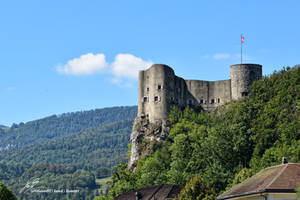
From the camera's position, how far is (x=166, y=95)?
111500 millimetres

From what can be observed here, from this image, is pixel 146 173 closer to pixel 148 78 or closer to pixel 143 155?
pixel 143 155

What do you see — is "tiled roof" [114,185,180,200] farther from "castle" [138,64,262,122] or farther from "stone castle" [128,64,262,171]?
"castle" [138,64,262,122]

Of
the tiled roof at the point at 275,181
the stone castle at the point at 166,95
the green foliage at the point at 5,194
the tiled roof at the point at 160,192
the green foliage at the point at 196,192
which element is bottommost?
the green foliage at the point at 5,194

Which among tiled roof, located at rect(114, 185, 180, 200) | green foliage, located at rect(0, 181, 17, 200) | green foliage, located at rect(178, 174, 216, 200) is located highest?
green foliage, located at rect(178, 174, 216, 200)

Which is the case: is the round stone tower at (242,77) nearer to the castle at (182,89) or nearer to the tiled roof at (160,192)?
the castle at (182,89)

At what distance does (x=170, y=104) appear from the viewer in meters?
112

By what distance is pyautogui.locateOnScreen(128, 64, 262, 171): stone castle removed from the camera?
111m

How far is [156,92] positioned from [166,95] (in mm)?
1963

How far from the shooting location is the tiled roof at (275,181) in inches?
1569

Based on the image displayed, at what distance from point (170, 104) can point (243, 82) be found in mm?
14243

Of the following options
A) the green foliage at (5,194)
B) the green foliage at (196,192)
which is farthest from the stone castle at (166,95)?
the green foliage at (196,192)

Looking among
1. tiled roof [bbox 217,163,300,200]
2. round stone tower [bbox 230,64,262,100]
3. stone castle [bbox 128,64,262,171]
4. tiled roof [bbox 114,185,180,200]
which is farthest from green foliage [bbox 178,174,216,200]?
round stone tower [bbox 230,64,262,100]

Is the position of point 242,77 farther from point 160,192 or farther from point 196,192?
point 196,192

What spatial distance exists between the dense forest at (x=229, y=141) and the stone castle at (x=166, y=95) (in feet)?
7.14
